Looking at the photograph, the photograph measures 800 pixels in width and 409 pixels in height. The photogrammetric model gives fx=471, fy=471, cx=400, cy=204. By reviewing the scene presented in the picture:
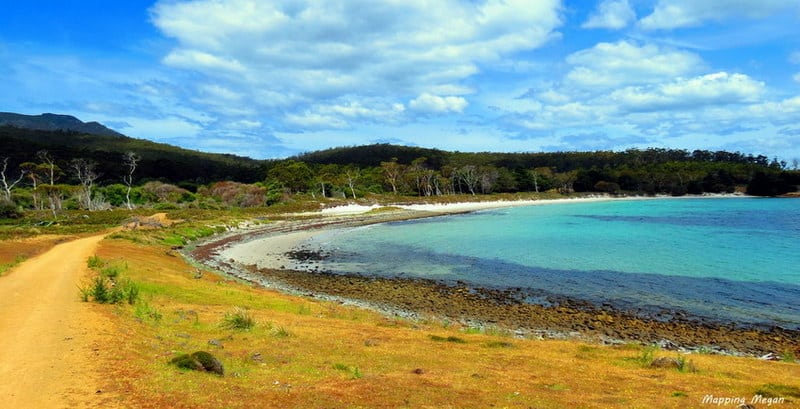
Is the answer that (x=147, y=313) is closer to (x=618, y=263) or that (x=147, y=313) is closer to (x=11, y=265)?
(x=11, y=265)

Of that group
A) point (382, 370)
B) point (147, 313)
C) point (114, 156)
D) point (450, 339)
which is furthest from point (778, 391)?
point (114, 156)

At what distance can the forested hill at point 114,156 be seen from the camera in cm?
9250

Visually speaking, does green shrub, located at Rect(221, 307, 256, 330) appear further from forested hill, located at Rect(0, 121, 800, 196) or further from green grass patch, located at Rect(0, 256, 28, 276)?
forested hill, located at Rect(0, 121, 800, 196)

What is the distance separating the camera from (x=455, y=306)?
1959 centimetres

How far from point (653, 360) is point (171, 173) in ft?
398

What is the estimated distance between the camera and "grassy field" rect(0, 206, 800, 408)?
7.65m

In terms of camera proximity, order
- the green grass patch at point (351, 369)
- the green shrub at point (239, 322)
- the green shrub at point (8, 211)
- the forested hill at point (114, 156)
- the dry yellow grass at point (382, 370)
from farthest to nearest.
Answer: the forested hill at point (114, 156), the green shrub at point (8, 211), the green shrub at point (239, 322), the green grass patch at point (351, 369), the dry yellow grass at point (382, 370)

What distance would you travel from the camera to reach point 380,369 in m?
9.48

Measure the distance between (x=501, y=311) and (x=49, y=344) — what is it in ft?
47.3

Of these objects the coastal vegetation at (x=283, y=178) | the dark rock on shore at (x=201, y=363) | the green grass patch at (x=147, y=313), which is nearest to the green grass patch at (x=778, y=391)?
the dark rock on shore at (x=201, y=363)

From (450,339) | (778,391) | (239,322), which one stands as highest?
(778,391)

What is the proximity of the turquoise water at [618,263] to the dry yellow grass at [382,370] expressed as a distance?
8673 mm

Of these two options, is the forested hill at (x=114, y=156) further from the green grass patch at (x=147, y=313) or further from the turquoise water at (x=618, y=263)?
the green grass patch at (x=147, y=313)

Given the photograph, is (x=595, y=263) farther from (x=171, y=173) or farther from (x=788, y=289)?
(x=171, y=173)
